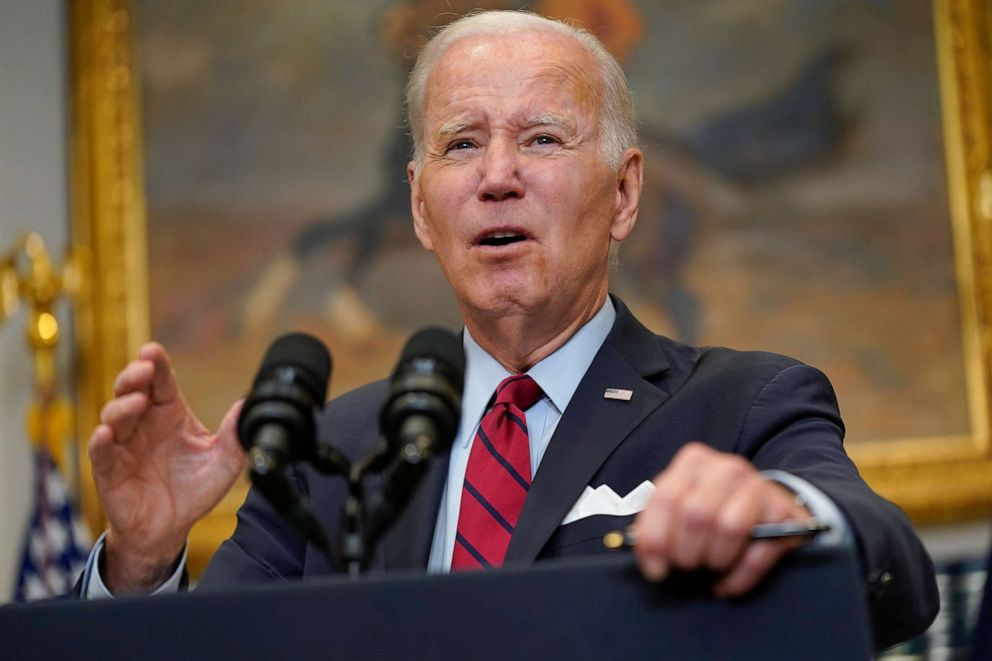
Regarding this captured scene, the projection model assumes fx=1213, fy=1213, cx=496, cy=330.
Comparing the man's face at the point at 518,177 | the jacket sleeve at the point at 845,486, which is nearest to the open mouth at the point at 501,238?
the man's face at the point at 518,177

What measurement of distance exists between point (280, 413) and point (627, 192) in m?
1.61

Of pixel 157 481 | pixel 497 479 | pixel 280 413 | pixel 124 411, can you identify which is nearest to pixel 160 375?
pixel 124 411

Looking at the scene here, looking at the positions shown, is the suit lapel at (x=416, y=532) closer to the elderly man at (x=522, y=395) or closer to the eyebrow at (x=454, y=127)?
the elderly man at (x=522, y=395)

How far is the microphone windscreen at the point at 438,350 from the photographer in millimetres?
1485

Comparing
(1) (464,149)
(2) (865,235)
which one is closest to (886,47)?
(2) (865,235)

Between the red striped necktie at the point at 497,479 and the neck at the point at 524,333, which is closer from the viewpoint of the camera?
the red striped necktie at the point at 497,479

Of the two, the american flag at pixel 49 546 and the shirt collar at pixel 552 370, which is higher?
the shirt collar at pixel 552 370

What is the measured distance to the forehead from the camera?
2.63 metres

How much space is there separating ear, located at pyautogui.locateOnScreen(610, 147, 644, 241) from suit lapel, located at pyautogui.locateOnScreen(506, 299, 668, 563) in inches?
9.6

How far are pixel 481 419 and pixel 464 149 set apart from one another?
605 mm

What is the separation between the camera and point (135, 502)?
7.27 ft

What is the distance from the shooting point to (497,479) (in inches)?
91.4

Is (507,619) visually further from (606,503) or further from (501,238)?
(501,238)

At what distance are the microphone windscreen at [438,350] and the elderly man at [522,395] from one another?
47 centimetres
